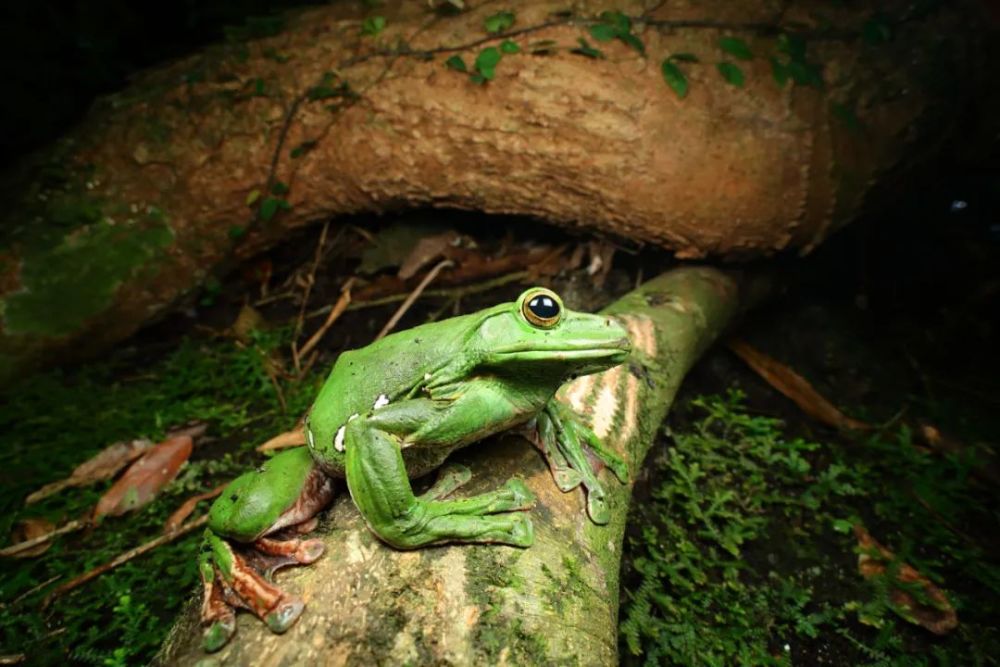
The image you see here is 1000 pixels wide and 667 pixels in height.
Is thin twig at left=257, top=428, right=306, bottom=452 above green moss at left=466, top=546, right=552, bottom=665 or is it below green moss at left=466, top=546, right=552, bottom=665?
below

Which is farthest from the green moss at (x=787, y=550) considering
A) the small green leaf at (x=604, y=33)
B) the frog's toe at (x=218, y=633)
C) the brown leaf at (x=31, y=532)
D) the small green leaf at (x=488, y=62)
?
the brown leaf at (x=31, y=532)

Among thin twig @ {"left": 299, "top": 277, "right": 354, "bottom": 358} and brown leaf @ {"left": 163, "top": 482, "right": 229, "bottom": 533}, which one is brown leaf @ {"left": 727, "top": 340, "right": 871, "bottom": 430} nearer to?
thin twig @ {"left": 299, "top": 277, "right": 354, "bottom": 358}

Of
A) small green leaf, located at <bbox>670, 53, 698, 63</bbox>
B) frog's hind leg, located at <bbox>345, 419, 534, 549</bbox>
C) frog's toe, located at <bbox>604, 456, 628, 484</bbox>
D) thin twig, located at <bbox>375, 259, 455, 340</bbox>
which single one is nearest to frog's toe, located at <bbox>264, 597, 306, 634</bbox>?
frog's hind leg, located at <bbox>345, 419, 534, 549</bbox>

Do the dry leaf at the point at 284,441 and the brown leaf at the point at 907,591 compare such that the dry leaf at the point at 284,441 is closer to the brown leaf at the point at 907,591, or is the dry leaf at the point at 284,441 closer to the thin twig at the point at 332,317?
the thin twig at the point at 332,317

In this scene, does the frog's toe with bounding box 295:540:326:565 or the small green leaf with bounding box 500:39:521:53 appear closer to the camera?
the frog's toe with bounding box 295:540:326:565

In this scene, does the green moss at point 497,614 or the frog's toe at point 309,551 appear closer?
the green moss at point 497,614

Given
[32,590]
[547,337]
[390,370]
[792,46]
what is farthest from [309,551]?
[792,46]

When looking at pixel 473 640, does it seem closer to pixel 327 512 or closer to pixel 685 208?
pixel 327 512
